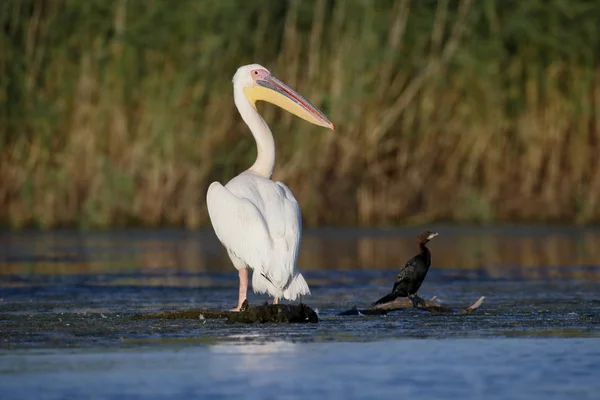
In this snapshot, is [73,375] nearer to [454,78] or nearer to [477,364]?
[477,364]

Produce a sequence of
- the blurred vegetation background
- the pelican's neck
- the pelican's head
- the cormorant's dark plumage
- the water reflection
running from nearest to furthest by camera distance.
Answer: the cormorant's dark plumage, the pelican's neck, the pelican's head, the water reflection, the blurred vegetation background

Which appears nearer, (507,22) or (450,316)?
(450,316)

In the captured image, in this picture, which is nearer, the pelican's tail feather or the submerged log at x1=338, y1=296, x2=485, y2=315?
the pelican's tail feather

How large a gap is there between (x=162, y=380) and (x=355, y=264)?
698 cm

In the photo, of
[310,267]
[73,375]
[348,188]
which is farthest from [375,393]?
[348,188]

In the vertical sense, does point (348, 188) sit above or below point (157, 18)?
below

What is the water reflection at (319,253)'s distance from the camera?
12.6m

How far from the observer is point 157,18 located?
55.6ft

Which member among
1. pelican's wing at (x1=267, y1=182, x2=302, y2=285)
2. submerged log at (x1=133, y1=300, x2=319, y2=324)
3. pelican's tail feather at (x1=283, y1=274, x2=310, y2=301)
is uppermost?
pelican's wing at (x1=267, y1=182, x2=302, y2=285)

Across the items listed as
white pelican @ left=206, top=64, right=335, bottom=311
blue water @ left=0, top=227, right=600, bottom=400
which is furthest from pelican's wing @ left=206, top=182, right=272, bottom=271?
blue water @ left=0, top=227, right=600, bottom=400

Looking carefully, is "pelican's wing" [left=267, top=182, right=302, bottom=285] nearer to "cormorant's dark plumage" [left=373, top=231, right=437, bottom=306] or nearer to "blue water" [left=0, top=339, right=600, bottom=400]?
"cormorant's dark plumage" [left=373, top=231, right=437, bottom=306]

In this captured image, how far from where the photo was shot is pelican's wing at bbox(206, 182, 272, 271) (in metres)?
8.78

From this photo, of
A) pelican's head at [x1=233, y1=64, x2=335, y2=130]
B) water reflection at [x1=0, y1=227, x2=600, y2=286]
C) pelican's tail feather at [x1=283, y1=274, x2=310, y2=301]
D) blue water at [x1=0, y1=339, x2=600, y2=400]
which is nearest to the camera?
blue water at [x1=0, y1=339, x2=600, y2=400]

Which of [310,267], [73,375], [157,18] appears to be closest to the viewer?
[73,375]
